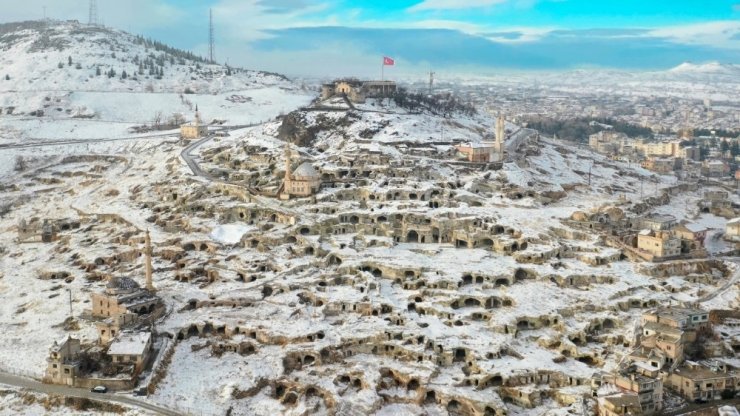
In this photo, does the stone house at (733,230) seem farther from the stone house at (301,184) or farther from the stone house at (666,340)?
the stone house at (301,184)

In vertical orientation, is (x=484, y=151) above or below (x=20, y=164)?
above

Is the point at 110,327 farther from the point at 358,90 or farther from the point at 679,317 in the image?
the point at 358,90

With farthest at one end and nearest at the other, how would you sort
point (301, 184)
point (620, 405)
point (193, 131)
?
point (193, 131), point (301, 184), point (620, 405)

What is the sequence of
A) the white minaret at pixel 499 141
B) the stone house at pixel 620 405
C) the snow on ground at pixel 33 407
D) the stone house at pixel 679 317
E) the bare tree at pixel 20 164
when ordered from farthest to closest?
the bare tree at pixel 20 164 < the white minaret at pixel 499 141 < the stone house at pixel 679 317 < the snow on ground at pixel 33 407 < the stone house at pixel 620 405

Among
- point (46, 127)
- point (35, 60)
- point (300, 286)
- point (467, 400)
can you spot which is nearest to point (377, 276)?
point (300, 286)

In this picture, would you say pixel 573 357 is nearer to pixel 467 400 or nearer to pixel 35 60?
pixel 467 400

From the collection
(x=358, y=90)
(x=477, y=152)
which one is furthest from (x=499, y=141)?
(x=358, y=90)

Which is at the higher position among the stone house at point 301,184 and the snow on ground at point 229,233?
the stone house at point 301,184

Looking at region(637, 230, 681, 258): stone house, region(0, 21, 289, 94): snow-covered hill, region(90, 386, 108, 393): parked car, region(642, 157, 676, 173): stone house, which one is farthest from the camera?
region(0, 21, 289, 94): snow-covered hill

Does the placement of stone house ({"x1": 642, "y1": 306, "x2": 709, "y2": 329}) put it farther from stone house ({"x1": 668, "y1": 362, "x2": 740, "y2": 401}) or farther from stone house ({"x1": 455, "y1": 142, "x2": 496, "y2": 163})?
stone house ({"x1": 455, "y1": 142, "x2": 496, "y2": 163})

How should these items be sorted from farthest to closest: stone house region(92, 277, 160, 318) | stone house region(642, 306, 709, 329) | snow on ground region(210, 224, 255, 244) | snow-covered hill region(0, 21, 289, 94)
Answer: snow-covered hill region(0, 21, 289, 94), snow on ground region(210, 224, 255, 244), stone house region(92, 277, 160, 318), stone house region(642, 306, 709, 329)

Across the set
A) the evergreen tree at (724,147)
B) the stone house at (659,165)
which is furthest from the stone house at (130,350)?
the evergreen tree at (724,147)

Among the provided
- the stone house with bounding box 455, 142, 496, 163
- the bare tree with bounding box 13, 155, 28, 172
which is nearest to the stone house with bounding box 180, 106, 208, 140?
the bare tree with bounding box 13, 155, 28, 172
